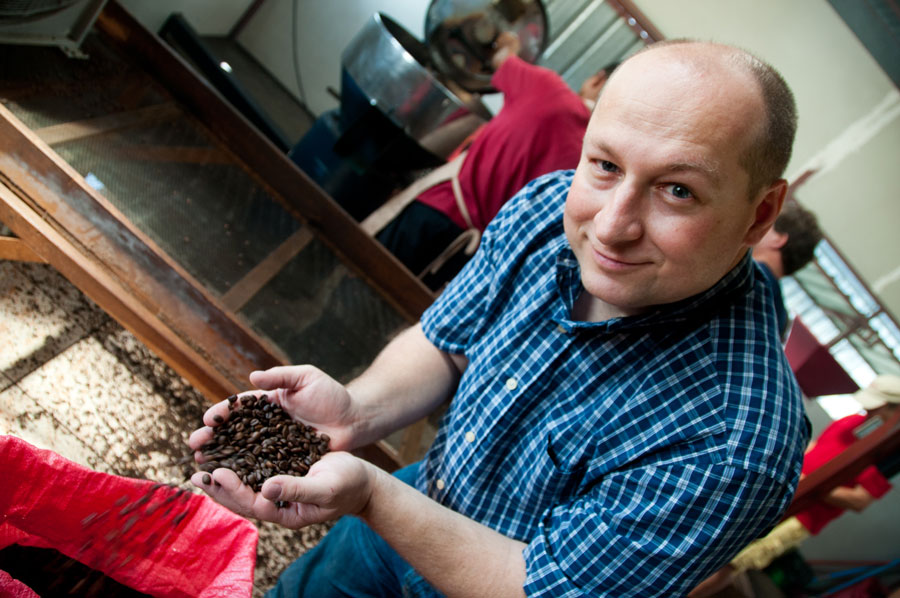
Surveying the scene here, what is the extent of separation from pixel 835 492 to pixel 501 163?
2.24m

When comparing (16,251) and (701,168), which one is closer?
(701,168)

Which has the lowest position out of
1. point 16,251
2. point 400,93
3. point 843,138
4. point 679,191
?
point 16,251

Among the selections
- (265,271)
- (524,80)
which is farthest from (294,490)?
(524,80)

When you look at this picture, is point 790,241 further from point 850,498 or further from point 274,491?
point 274,491

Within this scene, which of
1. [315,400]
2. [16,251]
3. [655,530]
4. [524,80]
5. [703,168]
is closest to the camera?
[703,168]

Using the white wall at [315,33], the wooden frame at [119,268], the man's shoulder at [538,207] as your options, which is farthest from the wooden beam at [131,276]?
the white wall at [315,33]

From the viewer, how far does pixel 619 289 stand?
3.37ft

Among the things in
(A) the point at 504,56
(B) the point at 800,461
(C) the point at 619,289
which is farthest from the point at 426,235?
(B) the point at 800,461

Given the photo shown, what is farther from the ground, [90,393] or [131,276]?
[131,276]

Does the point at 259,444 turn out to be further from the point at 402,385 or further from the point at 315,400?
the point at 402,385

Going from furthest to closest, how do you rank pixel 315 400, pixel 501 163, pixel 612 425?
pixel 501 163
pixel 315 400
pixel 612 425

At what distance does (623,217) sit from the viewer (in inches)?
38.1

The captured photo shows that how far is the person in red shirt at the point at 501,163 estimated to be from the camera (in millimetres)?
2379

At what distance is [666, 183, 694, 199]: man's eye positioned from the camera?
942 millimetres
